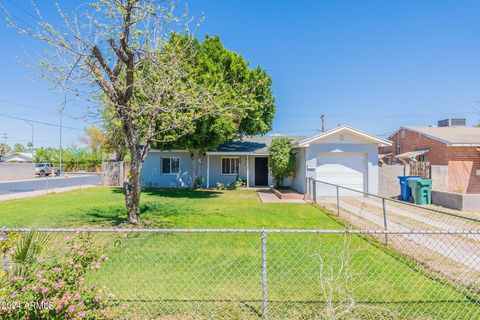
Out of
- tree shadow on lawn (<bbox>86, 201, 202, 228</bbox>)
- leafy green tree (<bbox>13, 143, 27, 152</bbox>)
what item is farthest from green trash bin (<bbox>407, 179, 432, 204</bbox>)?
leafy green tree (<bbox>13, 143, 27, 152</bbox>)

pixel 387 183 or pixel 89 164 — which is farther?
pixel 89 164

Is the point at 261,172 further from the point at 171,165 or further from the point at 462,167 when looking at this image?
the point at 462,167

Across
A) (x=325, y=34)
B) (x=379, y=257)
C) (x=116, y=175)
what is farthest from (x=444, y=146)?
(x=116, y=175)

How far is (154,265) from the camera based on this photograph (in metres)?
5.27

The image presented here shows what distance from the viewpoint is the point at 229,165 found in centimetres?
2166

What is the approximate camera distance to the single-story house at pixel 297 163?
15273mm

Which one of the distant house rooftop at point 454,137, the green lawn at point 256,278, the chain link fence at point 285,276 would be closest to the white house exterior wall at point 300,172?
the green lawn at point 256,278

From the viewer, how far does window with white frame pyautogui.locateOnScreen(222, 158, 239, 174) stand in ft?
71.0

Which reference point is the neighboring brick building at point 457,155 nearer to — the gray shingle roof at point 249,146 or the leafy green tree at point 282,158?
the leafy green tree at point 282,158

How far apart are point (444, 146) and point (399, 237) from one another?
37.7 ft

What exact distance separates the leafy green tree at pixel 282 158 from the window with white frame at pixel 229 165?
15.8 feet

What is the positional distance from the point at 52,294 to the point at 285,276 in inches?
130

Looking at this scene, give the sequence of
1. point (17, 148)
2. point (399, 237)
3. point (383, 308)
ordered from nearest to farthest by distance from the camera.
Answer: point (383, 308) → point (399, 237) → point (17, 148)

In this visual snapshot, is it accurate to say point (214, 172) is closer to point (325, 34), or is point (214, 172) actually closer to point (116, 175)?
point (116, 175)
